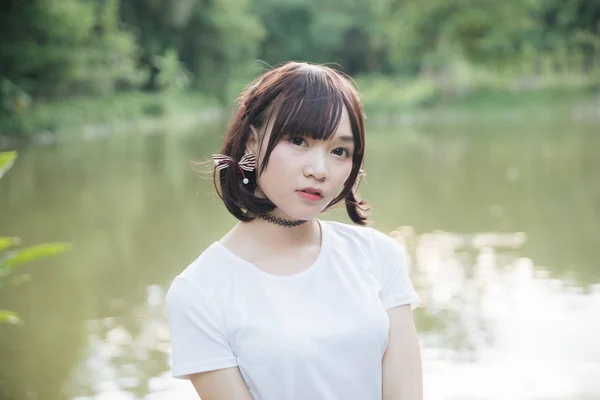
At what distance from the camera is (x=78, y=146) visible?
17406 millimetres

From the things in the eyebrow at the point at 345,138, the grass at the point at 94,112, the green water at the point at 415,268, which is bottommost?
the eyebrow at the point at 345,138

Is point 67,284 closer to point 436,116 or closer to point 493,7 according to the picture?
point 493,7

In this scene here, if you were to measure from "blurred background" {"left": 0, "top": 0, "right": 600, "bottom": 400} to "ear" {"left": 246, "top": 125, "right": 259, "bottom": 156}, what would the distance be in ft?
1.20

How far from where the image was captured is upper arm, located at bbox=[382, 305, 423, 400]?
1.35 m

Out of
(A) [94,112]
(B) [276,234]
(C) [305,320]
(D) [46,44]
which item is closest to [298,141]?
(B) [276,234]

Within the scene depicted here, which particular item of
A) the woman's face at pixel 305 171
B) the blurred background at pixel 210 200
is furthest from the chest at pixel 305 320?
the blurred background at pixel 210 200

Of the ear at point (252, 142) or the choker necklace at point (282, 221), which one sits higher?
the ear at point (252, 142)

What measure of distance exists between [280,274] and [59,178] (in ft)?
36.1

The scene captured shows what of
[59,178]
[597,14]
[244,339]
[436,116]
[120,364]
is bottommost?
[244,339]

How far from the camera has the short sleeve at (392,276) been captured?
4.50 ft

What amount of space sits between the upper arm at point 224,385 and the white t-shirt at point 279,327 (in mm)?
12

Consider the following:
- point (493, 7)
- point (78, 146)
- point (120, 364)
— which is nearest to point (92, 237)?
point (120, 364)

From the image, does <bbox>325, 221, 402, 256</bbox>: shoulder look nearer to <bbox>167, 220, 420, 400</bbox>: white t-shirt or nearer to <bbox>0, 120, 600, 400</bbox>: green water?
<bbox>167, 220, 420, 400</bbox>: white t-shirt

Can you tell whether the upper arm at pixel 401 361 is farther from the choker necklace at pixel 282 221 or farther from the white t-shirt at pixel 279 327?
the choker necklace at pixel 282 221
